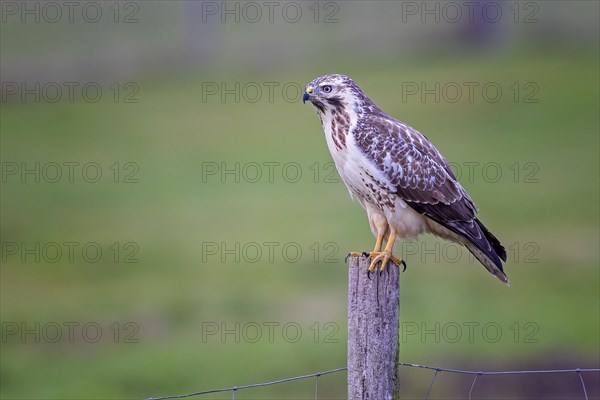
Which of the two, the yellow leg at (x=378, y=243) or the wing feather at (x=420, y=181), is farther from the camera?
the wing feather at (x=420, y=181)

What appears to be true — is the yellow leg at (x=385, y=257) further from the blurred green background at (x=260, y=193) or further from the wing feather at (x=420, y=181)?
the blurred green background at (x=260, y=193)

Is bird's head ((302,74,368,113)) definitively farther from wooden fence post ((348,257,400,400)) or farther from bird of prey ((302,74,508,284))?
wooden fence post ((348,257,400,400))

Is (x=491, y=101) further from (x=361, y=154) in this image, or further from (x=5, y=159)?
(x=361, y=154)

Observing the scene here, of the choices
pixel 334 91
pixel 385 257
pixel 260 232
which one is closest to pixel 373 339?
pixel 385 257

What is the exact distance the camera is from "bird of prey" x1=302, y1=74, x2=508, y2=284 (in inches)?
336

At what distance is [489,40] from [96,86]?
554 inches

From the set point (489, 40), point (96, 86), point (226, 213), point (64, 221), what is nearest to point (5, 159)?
point (96, 86)

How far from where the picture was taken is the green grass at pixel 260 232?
672 inches

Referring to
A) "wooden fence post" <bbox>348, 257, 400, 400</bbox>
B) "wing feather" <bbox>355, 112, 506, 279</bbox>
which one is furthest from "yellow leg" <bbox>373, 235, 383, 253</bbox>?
"wooden fence post" <bbox>348, 257, 400, 400</bbox>

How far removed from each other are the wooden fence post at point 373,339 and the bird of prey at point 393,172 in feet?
6.26

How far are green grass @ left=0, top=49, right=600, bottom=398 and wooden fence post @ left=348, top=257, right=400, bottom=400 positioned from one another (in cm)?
856

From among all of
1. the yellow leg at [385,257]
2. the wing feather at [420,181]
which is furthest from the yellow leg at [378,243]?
the wing feather at [420,181]

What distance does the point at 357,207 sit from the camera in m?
25.6

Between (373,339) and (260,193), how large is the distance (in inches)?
862
